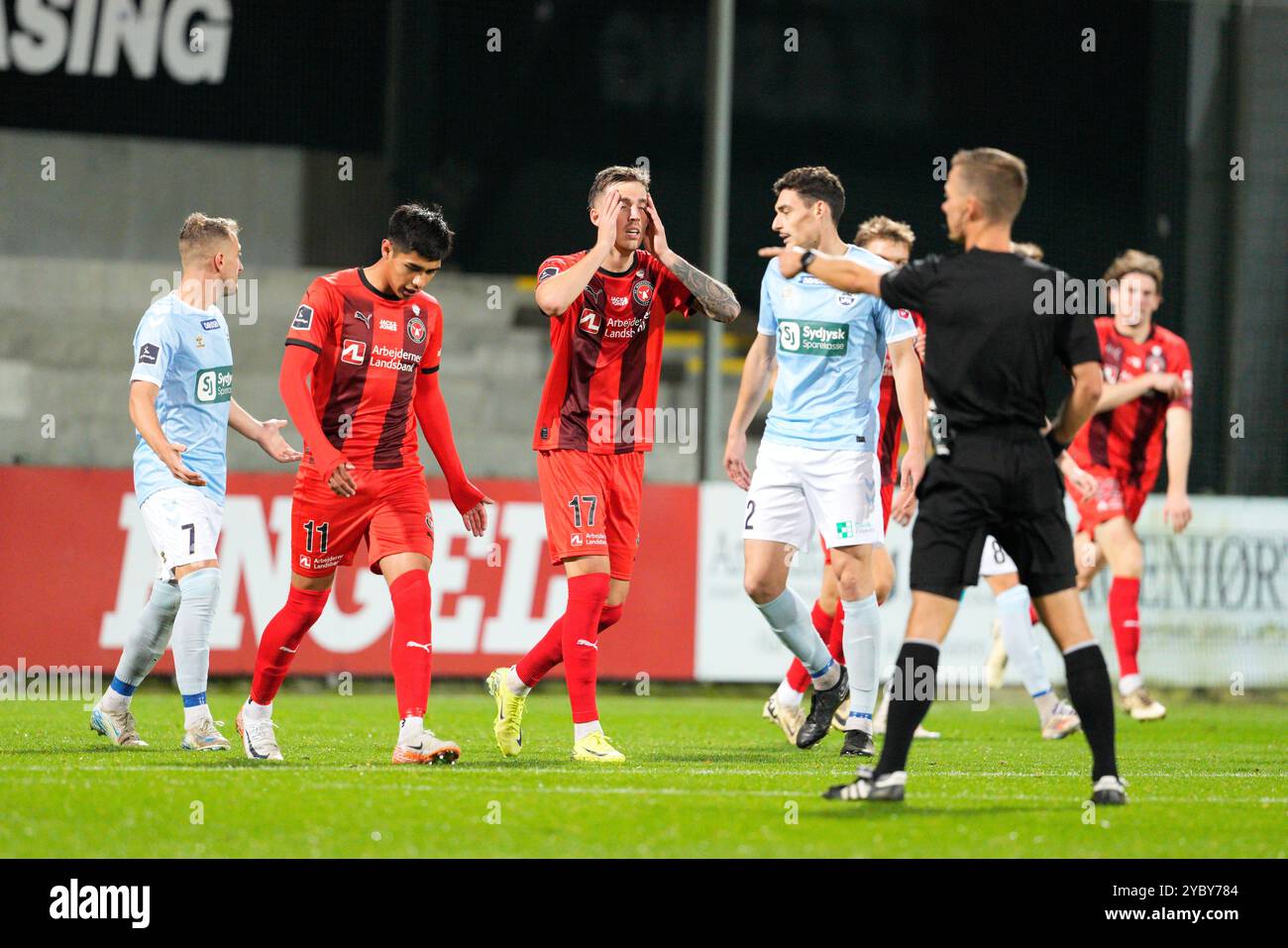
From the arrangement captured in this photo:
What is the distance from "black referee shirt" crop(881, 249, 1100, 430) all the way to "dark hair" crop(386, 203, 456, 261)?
188 centimetres

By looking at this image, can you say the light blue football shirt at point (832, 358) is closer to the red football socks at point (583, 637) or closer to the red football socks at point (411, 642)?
the red football socks at point (583, 637)

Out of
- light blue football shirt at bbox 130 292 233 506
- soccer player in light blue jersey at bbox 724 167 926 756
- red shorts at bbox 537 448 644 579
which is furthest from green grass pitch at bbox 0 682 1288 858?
light blue football shirt at bbox 130 292 233 506

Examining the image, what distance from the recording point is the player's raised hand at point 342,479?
614 cm

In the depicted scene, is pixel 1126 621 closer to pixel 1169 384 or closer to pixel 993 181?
pixel 1169 384

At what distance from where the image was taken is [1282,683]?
1288 centimetres

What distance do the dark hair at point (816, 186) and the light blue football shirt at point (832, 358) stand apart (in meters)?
0.22

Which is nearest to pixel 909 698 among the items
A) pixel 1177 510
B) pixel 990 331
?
pixel 990 331

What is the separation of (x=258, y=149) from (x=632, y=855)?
10044 millimetres

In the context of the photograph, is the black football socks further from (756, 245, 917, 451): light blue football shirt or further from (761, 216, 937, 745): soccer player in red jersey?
(761, 216, 937, 745): soccer player in red jersey

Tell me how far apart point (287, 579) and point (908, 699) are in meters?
7.07

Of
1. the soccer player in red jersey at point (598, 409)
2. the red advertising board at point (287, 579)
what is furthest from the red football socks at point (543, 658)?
the red advertising board at point (287, 579)

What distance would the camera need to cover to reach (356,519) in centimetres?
652

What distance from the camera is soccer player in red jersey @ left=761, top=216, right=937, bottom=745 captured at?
7.93 m

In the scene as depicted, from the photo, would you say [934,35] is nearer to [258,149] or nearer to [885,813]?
[258,149]
